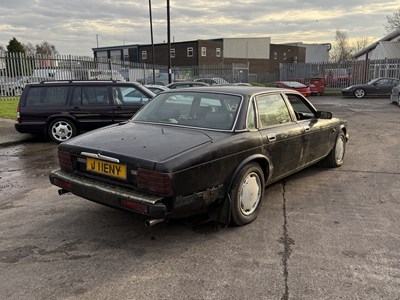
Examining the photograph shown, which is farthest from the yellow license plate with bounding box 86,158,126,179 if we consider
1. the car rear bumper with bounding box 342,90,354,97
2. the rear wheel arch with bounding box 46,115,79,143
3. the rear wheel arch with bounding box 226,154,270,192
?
the car rear bumper with bounding box 342,90,354,97

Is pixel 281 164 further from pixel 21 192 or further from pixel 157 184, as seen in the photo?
pixel 21 192

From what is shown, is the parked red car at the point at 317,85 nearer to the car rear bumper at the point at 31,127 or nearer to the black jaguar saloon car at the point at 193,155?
the car rear bumper at the point at 31,127

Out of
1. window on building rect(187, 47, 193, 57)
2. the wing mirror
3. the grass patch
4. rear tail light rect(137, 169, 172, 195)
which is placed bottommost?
the grass patch

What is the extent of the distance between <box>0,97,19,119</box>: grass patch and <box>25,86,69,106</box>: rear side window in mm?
4644

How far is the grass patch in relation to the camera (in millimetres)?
13328

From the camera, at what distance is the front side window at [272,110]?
15.1 ft

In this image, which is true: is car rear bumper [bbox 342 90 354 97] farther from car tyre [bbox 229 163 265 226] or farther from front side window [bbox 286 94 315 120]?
car tyre [bbox 229 163 265 226]

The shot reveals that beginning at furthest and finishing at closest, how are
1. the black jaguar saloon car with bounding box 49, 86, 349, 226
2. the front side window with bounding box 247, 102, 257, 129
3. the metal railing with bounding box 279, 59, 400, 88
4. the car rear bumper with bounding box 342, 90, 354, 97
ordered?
the metal railing with bounding box 279, 59, 400, 88, the car rear bumper with bounding box 342, 90, 354, 97, the front side window with bounding box 247, 102, 257, 129, the black jaguar saloon car with bounding box 49, 86, 349, 226

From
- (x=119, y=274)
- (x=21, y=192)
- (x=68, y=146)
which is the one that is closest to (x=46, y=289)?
(x=119, y=274)

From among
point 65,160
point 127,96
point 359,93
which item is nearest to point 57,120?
point 127,96

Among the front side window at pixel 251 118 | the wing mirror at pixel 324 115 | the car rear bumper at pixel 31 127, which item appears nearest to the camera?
the front side window at pixel 251 118

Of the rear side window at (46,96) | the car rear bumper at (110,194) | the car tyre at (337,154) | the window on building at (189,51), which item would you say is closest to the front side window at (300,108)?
the car tyre at (337,154)

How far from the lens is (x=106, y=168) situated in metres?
3.68

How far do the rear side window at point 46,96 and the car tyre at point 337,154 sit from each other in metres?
6.17
